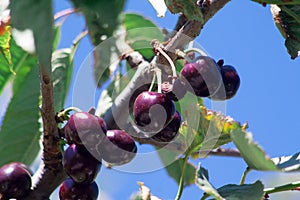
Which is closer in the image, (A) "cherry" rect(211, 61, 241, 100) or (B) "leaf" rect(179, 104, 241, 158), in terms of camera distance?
(B) "leaf" rect(179, 104, 241, 158)

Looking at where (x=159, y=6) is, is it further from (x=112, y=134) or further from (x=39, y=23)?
(x=39, y=23)

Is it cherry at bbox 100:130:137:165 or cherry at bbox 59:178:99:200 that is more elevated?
cherry at bbox 100:130:137:165

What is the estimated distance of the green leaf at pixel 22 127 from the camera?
68.6 inches

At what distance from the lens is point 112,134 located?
110cm

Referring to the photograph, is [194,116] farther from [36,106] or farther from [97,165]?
[36,106]

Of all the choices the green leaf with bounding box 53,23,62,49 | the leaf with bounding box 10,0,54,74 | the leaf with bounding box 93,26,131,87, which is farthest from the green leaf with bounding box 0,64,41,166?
the leaf with bounding box 10,0,54,74

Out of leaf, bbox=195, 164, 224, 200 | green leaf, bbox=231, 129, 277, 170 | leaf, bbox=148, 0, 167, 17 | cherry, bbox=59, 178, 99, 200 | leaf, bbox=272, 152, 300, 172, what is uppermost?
leaf, bbox=148, 0, 167, 17

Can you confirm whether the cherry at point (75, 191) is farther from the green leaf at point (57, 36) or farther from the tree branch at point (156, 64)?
the green leaf at point (57, 36)

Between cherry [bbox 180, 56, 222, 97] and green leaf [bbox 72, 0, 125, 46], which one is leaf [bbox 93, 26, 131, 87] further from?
green leaf [bbox 72, 0, 125, 46]

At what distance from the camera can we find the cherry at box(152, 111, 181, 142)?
3.82 feet

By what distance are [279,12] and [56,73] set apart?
0.80m

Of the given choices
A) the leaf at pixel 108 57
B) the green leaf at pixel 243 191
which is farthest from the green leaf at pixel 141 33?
the green leaf at pixel 243 191

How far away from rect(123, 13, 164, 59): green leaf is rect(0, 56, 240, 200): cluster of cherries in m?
0.69

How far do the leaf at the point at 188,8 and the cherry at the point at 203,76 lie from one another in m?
0.13
